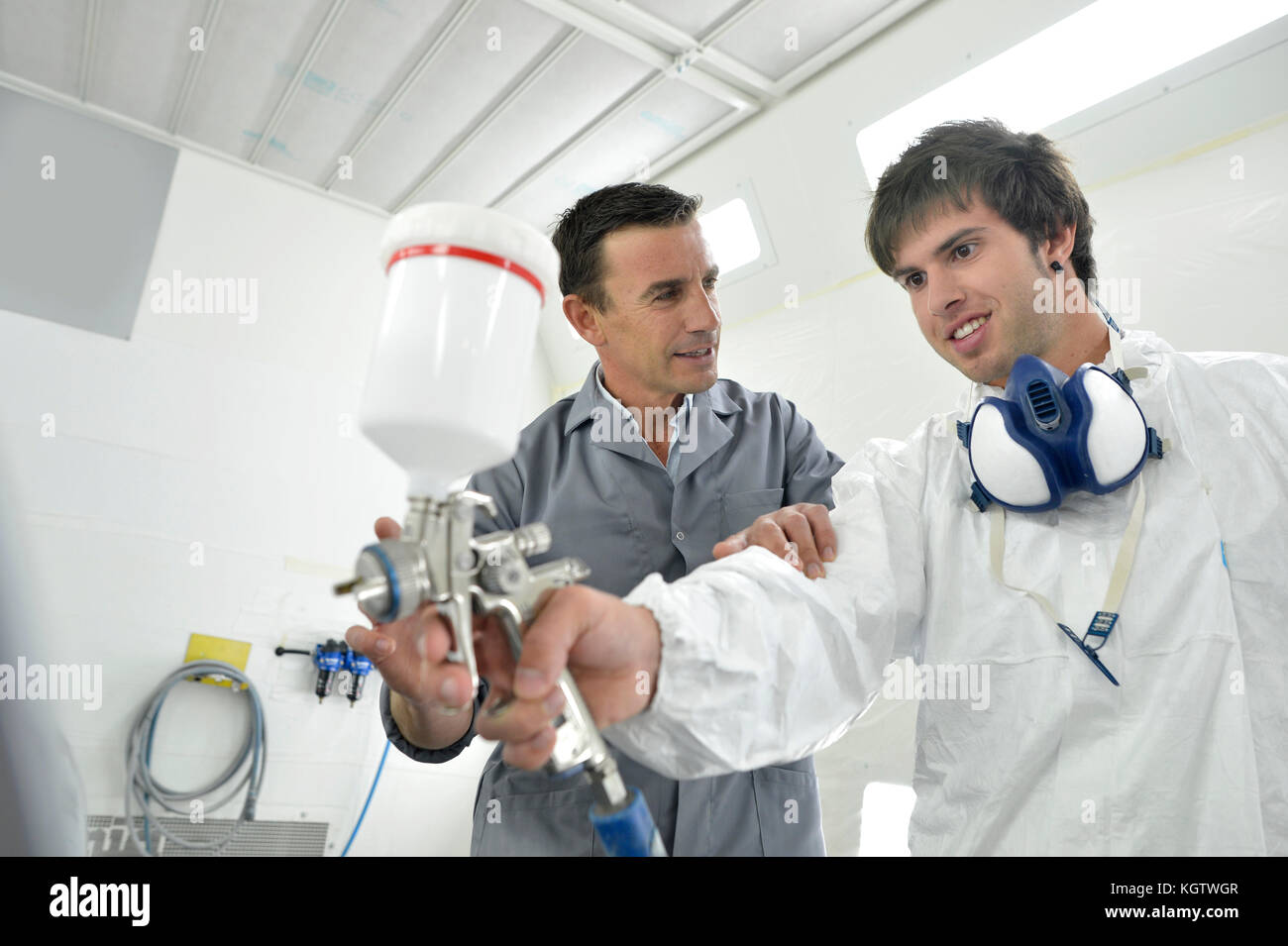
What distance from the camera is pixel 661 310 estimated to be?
1.79 meters

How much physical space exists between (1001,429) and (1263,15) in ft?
6.36

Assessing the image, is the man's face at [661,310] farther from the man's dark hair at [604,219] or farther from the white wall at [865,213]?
the white wall at [865,213]

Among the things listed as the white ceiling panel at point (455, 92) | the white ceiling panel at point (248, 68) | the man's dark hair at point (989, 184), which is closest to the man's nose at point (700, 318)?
the man's dark hair at point (989, 184)

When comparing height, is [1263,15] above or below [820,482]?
above

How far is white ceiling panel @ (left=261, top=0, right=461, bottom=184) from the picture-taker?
3.07m

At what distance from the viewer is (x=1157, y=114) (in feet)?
8.10

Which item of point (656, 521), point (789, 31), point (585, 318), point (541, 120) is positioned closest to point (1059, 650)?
point (656, 521)

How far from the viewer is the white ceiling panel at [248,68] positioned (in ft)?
10.1

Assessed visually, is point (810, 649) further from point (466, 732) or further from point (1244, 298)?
point (1244, 298)

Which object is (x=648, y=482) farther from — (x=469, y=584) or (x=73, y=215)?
(x=73, y=215)

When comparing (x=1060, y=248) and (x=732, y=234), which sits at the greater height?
(x=732, y=234)

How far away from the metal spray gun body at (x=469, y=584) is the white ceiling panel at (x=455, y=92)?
2.86 m

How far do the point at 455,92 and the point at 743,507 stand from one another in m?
2.69
